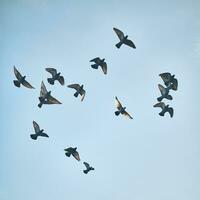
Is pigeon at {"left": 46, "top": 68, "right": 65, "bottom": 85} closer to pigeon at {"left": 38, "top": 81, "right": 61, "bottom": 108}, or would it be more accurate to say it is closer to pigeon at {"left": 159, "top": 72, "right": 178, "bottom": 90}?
pigeon at {"left": 38, "top": 81, "right": 61, "bottom": 108}

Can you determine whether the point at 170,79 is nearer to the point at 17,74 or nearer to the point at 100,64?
the point at 100,64

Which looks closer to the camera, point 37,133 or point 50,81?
point 50,81

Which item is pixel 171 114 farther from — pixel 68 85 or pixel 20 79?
pixel 20 79

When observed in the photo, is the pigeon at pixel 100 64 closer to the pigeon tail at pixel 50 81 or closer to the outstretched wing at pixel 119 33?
the outstretched wing at pixel 119 33

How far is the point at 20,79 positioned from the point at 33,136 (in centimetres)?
472

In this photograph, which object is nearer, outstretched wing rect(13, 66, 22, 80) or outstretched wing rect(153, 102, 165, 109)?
outstretched wing rect(13, 66, 22, 80)

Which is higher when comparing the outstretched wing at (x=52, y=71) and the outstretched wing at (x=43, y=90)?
the outstretched wing at (x=52, y=71)

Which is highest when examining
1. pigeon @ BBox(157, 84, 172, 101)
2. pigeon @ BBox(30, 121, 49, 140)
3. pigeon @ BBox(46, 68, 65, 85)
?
pigeon @ BBox(157, 84, 172, 101)

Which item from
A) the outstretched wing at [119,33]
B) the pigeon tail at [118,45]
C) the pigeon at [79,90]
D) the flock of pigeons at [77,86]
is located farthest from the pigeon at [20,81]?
the outstretched wing at [119,33]

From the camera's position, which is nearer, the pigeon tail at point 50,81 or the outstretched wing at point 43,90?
the pigeon tail at point 50,81

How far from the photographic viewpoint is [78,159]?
158 feet

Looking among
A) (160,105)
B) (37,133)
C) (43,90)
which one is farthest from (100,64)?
(37,133)

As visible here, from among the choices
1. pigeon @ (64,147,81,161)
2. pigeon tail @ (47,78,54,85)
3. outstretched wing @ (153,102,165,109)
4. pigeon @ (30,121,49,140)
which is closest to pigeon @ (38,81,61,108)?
pigeon tail @ (47,78,54,85)

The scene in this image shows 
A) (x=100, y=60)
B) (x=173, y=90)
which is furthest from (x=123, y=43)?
(x=173, y=90)
